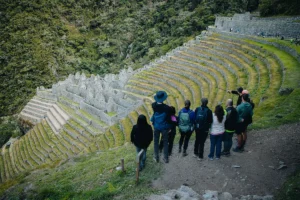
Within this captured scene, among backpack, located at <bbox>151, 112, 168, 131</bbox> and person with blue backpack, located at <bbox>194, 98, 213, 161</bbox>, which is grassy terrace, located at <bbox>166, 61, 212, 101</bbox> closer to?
person with blue backpack, located at <bbox>194, 98, 213, 161</bbox>

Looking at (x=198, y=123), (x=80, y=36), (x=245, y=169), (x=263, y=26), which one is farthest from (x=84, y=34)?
(x=245, y=169)

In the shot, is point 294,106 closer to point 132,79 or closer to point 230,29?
point 132,79

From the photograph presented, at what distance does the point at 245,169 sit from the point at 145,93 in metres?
16.3

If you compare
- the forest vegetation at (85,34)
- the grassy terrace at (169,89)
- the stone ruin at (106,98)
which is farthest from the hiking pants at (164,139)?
the forest vegetation at (85,34)

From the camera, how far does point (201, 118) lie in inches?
264

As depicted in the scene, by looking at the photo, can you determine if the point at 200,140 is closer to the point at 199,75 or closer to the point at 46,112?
the point at 199,75

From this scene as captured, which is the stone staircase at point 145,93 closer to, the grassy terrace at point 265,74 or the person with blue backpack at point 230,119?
the grassy terrace at point 265,74

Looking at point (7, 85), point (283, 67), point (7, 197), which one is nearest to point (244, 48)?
point (283, 67)

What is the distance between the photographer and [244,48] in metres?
22.3

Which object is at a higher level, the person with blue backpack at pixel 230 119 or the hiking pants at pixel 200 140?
the person with blue backpack at pixel 230 119

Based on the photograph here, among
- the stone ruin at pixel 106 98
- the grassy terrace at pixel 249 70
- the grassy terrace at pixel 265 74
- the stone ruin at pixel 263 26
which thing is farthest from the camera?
the stone ruin at pixel 263 26

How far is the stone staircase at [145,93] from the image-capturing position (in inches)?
642

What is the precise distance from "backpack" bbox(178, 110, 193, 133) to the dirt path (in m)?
1.05

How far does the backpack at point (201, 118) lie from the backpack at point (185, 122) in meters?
0.24
